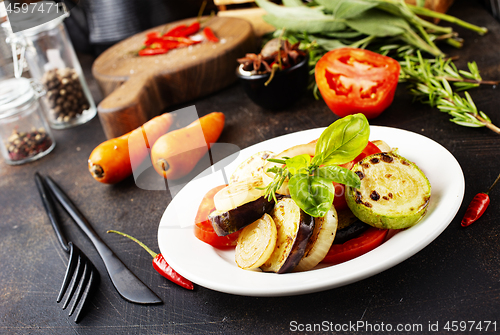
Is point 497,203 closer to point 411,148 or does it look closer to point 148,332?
point 411,148

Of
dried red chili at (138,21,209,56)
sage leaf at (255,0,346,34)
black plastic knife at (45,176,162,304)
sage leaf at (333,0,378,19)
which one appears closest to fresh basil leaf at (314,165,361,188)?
black plastic knife at (45,176,162,304)

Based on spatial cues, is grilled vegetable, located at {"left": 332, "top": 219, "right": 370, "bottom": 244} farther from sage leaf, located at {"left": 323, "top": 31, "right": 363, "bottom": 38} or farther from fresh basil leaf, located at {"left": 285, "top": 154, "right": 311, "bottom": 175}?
sage leaf, located at {"left": 323, "top": 31, "right": 363, "bottom": 38}

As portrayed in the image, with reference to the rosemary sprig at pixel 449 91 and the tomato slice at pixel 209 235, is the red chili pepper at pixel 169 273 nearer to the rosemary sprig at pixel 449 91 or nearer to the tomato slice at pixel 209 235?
the tomato slice at pixel 209 235

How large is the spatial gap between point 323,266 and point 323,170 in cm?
21

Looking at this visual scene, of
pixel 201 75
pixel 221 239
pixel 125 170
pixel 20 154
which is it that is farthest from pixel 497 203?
pixel 20 154

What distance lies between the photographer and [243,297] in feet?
2.74

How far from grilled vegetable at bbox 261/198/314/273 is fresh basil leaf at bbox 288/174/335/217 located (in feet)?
0.12

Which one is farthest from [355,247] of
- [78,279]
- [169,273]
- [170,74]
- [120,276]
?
[170,74]

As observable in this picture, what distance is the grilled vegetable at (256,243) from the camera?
2.39 ft

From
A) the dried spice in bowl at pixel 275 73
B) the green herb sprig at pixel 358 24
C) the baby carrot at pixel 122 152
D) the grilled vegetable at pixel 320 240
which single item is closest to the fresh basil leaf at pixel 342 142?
the grilled vegetable at pixel 320 240

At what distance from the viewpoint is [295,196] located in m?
0.70

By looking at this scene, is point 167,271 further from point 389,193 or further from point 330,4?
point 330,4

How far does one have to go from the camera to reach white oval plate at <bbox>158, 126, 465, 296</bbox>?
2.17 ft

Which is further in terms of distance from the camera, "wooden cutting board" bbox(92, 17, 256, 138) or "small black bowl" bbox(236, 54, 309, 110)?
"wooden cutting board" bbox(92, 17, 256, 138)
